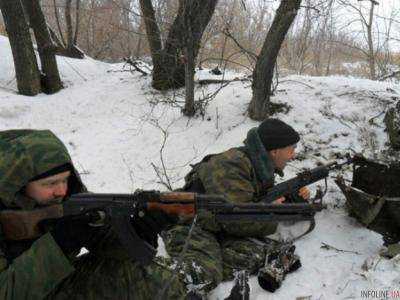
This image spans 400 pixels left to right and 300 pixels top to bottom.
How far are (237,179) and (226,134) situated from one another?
2.08m

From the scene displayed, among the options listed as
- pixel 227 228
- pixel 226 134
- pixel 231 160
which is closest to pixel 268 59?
pixel 226 134

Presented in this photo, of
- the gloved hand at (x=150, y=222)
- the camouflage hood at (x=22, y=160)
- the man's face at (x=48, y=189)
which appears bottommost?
the gloved hand at (x=150, y=222)

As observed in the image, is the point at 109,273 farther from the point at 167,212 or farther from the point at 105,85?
the point at 105,85

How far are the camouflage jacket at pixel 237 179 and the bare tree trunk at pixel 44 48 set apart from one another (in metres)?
4.76

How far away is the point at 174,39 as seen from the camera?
575cm

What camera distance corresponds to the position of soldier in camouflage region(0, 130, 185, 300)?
1890 millimetres

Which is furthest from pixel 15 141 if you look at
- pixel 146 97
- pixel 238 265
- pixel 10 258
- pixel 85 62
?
pixel 85 62

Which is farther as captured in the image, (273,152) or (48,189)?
(273,152)

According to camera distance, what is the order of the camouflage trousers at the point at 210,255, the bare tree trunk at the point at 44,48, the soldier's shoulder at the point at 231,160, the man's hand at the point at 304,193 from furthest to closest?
the bare tree trunk at the point at 44,48, the man's hand at the point at 304,193, the soldier's shoulder at the point at 231,160, the camouflage trousers at the point at 210,255

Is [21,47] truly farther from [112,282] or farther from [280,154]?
[112,282]

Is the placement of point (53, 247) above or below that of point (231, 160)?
above

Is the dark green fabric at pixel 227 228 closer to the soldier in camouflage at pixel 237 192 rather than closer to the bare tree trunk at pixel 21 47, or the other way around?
the soldier in camouflage at pixel 237 192

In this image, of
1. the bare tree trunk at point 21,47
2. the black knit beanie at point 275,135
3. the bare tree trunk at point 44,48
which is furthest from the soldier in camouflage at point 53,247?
the bare tree trunk at point 44,48

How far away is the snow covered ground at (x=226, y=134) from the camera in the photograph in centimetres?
304
